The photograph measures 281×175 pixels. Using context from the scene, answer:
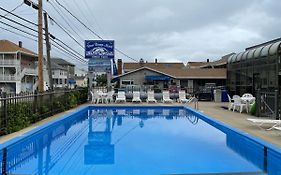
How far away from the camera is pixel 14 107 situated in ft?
37.2

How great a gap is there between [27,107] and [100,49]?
1550 cm

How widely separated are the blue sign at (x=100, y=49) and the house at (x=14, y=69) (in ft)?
91.2

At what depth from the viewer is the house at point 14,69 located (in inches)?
2121

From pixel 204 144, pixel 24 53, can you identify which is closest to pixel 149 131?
pixel 204 144

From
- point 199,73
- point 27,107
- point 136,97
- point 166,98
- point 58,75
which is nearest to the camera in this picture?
point 27,107

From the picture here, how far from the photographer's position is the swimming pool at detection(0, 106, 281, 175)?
761 cm

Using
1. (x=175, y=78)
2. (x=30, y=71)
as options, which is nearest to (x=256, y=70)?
A: (x=175, y=78)

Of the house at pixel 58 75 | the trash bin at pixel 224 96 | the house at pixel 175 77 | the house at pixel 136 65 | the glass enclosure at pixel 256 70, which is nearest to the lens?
the glass enclosure at pixel 256 70

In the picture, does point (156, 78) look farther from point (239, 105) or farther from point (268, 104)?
point (268, 104)

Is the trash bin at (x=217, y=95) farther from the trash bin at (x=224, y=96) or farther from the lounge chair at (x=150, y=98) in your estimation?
the lounge chair at (x=150, y=98)

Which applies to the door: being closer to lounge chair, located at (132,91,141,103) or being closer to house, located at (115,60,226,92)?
lounge chair, located at (132,91,141,103)

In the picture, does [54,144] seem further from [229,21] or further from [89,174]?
[229,21]

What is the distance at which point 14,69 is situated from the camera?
5662 cm

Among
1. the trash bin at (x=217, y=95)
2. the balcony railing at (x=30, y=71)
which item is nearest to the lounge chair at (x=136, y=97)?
the trash bin at (x=217, y=95)
